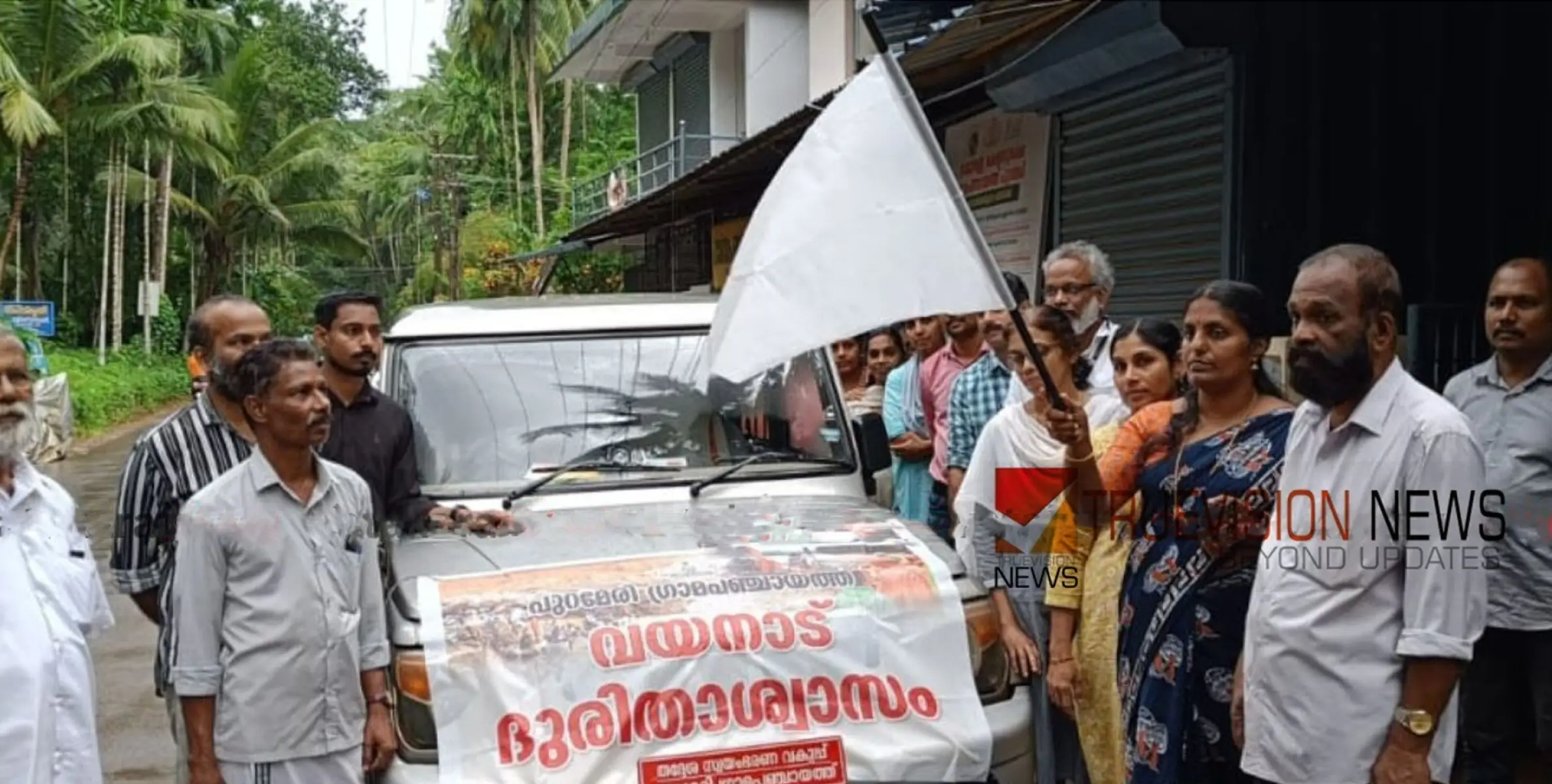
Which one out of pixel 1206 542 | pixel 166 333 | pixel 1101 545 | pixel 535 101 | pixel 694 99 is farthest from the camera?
pixel 535 101

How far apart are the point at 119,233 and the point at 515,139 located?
14.1 meters

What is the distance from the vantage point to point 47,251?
34.5m

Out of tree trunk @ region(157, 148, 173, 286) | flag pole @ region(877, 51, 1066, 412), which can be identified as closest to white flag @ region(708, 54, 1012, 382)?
flag pole @ region(877, 51, 1066, 412)

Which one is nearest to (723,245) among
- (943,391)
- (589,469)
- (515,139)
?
→ (943,391)

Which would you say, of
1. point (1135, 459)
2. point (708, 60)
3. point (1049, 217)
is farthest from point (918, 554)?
point (708, 60)

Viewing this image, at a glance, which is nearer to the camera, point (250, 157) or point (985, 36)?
point (985, 36)

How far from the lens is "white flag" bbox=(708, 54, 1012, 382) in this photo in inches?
126

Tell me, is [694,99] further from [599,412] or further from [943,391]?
[599,412]

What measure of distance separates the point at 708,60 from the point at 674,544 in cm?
2054

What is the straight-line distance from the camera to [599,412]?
457cm

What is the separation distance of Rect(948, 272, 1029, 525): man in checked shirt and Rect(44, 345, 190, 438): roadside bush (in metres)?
19.6

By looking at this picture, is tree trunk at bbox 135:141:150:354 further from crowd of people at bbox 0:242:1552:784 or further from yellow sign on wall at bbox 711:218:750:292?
crowd of people at bbox 0:242:1552:784

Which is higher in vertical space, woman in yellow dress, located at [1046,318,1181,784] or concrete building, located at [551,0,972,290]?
concrete building, located at [551,0,972,290]

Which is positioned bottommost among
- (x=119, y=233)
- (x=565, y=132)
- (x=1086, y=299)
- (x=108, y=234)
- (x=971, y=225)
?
(x=1086, y=299)
